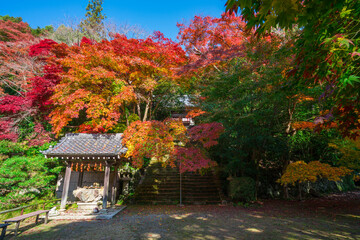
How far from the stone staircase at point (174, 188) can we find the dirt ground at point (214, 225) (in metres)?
1.77

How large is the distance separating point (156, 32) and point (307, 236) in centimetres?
1195

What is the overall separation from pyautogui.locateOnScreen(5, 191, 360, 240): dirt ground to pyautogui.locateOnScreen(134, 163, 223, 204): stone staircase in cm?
177

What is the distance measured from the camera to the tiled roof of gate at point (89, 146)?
7.90 m

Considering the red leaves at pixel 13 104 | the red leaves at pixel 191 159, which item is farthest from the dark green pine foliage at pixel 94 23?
the red leaves at pixel 191 159

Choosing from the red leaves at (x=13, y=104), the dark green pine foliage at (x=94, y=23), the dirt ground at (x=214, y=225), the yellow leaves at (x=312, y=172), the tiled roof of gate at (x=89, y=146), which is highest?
the dark green pine foliage at (x=94, y=23)

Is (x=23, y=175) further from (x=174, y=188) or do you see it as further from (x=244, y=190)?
(x=244, y=190)

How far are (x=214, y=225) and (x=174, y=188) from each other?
5.05 metres

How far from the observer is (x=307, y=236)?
4.79 m

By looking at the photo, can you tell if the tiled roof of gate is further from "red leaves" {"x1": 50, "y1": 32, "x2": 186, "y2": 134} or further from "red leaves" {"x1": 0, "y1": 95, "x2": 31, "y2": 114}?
"red leaves" {"x1": 0, "y1": 95, "x2": 31, "y2": 114}

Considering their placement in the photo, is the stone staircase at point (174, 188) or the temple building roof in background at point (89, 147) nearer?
the temple building roof in background at point (89, 147)

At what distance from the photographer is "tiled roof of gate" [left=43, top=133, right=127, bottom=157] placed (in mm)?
7898

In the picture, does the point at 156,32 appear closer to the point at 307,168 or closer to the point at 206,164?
the point at 206,164

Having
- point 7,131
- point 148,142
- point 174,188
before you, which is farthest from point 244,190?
point 7,131

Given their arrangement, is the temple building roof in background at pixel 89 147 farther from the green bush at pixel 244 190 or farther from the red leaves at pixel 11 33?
the red leaves at pixel 11 33
